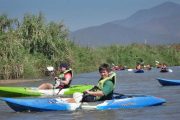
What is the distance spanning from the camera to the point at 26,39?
44406 millimetres

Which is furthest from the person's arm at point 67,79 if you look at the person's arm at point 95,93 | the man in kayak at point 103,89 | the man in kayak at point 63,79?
the person's arm at point 95,93

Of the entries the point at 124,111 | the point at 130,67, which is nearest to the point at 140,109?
the point at 124,111

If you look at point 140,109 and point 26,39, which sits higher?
point 26,39

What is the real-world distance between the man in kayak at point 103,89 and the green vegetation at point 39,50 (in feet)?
64.7

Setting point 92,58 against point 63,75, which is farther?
point 92,58

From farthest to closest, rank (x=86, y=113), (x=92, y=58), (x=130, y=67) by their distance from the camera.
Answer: (x=130, y=67)
(x=92, y=58)
(x=86, y=113)

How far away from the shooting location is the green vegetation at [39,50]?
3794 cm

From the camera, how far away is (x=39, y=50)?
1747 inches

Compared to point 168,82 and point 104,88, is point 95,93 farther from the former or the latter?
point 168,82

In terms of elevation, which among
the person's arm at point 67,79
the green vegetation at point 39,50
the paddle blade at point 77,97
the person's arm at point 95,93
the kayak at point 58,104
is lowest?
the kayak at point 58,104

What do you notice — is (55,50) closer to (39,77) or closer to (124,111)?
(39,77)

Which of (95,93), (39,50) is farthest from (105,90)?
(39,50)

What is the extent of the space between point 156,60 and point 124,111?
149 feet

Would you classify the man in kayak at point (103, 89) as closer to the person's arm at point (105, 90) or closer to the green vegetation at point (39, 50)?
the person's arm at point (105, 90)
